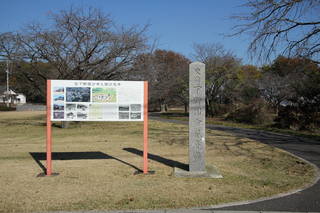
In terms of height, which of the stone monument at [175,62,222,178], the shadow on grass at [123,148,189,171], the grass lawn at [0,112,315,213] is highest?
the stone monument at [175,62,222,178]

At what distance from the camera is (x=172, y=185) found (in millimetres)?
5148

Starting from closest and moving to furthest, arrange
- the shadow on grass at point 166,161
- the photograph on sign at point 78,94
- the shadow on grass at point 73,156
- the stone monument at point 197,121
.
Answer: the stone monument at point 197,121 < the photograph on sign at point 78,94 < the shadow on grass at point 166,161 < the shadow on grass at point 73,156

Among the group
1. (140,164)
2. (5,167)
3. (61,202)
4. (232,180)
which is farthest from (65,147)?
(232,180)

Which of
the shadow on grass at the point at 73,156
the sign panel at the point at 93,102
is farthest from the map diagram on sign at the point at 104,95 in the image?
the shadow on grass at the point at 73,156

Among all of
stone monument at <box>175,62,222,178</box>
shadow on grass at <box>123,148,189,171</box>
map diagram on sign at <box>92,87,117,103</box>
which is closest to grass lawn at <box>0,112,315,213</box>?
shadow on grass at <box>123,148,189,171</box>

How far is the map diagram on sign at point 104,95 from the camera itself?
6055 millimetres

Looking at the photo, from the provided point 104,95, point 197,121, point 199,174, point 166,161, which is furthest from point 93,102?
point 199,174

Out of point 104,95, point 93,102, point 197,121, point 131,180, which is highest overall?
point 104,95

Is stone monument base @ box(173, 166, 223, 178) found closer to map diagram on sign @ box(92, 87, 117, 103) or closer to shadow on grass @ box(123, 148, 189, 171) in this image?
shadow on grass @ box(123, 148, 189, 171)

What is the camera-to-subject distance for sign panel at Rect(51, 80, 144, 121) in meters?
6.00

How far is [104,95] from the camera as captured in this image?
6.09 meters

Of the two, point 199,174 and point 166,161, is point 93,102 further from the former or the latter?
point 199,174

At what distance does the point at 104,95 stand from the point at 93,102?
0.28 m

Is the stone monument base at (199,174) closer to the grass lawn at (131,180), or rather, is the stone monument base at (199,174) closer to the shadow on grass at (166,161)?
the grass lawn at (131,180)
